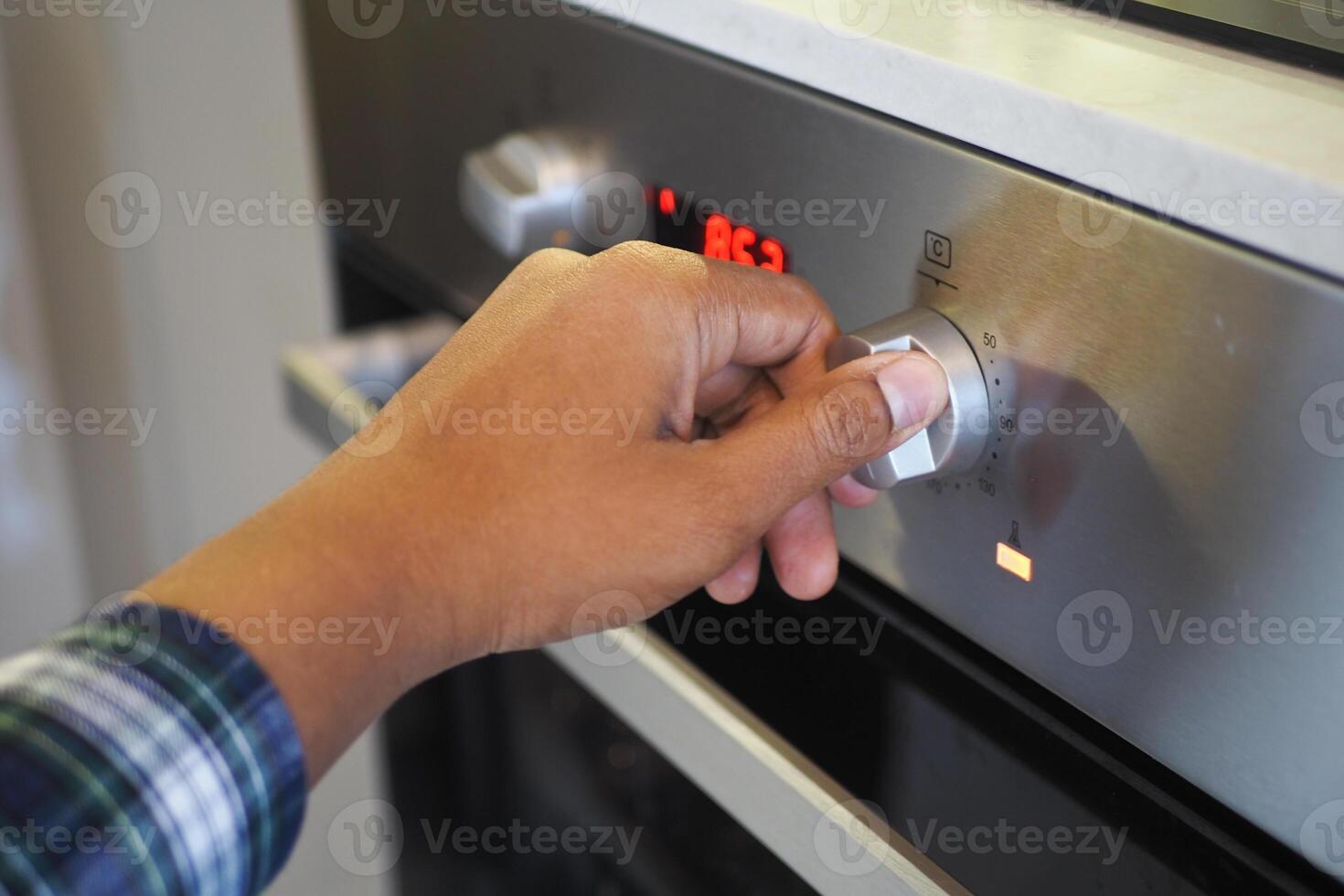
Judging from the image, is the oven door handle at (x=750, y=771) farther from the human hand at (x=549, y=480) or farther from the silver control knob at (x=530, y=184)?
the silver control knob at (x=530, y=184)

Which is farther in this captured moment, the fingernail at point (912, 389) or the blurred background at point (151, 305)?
the blurred background at point (151, 305)

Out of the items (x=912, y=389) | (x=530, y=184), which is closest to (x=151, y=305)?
(x=530, y=184)

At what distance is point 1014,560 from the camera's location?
37 centimetres

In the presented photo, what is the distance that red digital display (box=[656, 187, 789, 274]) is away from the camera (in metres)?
0.44

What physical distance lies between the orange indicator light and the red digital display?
12 cm

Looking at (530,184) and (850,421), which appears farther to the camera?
(530,184)

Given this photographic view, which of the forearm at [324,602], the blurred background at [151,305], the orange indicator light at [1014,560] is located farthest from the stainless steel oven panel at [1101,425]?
the blurred background at [151,305]

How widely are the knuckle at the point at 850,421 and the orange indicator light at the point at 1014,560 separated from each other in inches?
2.0

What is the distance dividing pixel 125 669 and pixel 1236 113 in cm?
31

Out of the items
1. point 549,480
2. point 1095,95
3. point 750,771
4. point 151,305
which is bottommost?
point 151,305

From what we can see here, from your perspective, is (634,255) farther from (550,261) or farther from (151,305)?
(151,305)

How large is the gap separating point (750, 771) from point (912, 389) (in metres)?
0.14

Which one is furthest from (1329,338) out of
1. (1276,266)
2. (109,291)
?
(109,291)

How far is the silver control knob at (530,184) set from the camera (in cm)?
51
